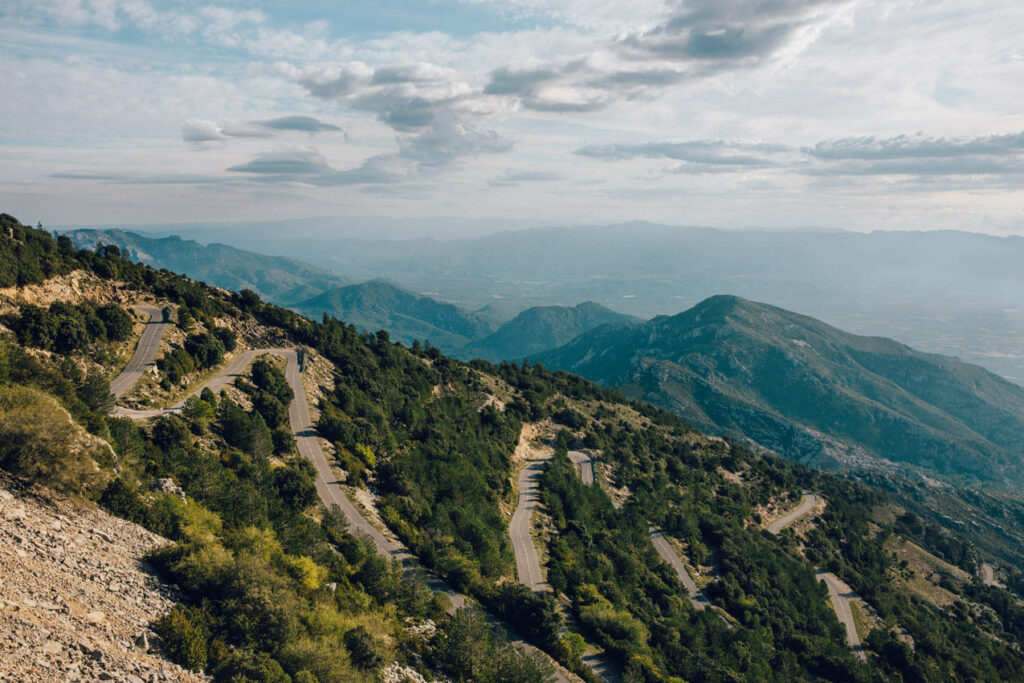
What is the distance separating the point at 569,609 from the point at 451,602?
15.2 m

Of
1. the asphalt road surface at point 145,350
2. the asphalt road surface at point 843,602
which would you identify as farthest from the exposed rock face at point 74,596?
the asphalt road surface at point 843,602

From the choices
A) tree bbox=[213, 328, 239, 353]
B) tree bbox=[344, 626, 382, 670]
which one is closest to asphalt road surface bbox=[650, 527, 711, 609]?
tree bbox=[344, 626, 382, 670]

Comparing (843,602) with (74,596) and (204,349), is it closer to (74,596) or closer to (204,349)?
(74,596)

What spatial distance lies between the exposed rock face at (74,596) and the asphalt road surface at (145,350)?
26.6 meters

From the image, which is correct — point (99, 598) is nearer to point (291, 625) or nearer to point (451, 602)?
point (291, 625)

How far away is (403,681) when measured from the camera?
2788 cm

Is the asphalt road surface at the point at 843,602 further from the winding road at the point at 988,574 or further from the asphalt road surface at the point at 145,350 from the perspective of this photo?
the asphalt road surface at the point at 145,350

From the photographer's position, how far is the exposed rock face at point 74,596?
1686cm

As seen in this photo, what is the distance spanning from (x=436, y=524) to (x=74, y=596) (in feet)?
108

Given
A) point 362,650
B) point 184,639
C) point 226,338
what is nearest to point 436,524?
point 362,650

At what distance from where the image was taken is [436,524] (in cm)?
5078

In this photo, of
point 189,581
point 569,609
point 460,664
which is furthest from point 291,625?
point 569,609

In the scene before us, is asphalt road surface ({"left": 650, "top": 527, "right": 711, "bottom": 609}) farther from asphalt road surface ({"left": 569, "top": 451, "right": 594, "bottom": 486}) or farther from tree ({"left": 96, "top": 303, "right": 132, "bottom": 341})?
tree ({"left": 96, "top": 303, "right": 132, "bottom": 341})

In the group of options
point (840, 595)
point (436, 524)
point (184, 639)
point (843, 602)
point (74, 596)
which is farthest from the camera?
point (840, 595)
